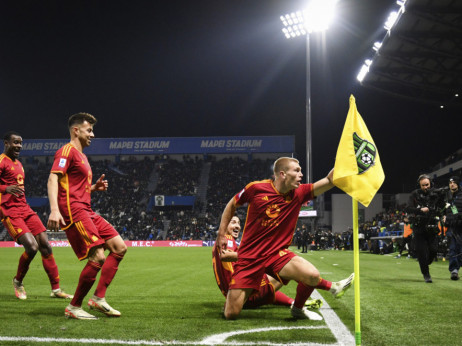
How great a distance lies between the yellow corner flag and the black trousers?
18.2 ft

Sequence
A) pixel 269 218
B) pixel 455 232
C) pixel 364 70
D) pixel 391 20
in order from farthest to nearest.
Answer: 1. pixel 364 70
2. pixel 391 20
3. pixel 455 232
4. pixel 269 218

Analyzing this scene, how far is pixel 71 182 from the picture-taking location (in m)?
4.87

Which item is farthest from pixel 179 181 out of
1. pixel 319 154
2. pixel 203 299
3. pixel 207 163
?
pixel 203 299

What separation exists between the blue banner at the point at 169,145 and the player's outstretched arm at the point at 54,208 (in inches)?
1953

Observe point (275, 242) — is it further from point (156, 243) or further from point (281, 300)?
point (156, 243)

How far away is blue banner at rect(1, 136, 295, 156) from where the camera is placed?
178 ft

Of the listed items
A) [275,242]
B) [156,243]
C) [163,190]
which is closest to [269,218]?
[275,242]

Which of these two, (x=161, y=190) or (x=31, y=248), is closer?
(x=31, y=248)

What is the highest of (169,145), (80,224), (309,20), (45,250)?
(309,20)

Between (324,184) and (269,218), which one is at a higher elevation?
(324,184)

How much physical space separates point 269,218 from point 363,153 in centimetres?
151

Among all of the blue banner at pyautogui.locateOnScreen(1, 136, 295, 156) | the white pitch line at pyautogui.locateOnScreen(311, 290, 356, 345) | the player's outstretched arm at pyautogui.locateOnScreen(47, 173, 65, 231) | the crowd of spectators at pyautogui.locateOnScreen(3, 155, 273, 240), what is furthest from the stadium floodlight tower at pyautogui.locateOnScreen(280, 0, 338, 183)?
the player's outstretched arm at pyautogui.locateOnScreen(47, 173, 65, 231)

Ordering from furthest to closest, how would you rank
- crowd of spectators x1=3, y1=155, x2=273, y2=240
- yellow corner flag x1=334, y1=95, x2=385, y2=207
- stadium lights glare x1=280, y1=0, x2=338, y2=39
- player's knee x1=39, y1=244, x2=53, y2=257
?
crowd of spectators x1=3, y1=155, x2=273, y2=240 < stadium lights glare x1=280, y1=0, x2=338, y2=39 < player's knee x1=39, y1=244, x2=53, y2=257 < yellow corner flag x1=334, y1=95, x2=385, y2=207

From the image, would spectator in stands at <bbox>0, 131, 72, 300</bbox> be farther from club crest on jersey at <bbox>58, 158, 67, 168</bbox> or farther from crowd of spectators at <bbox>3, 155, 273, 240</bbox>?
crowd of spectators at <bbox>3, 155, 273, 240</bbox>
